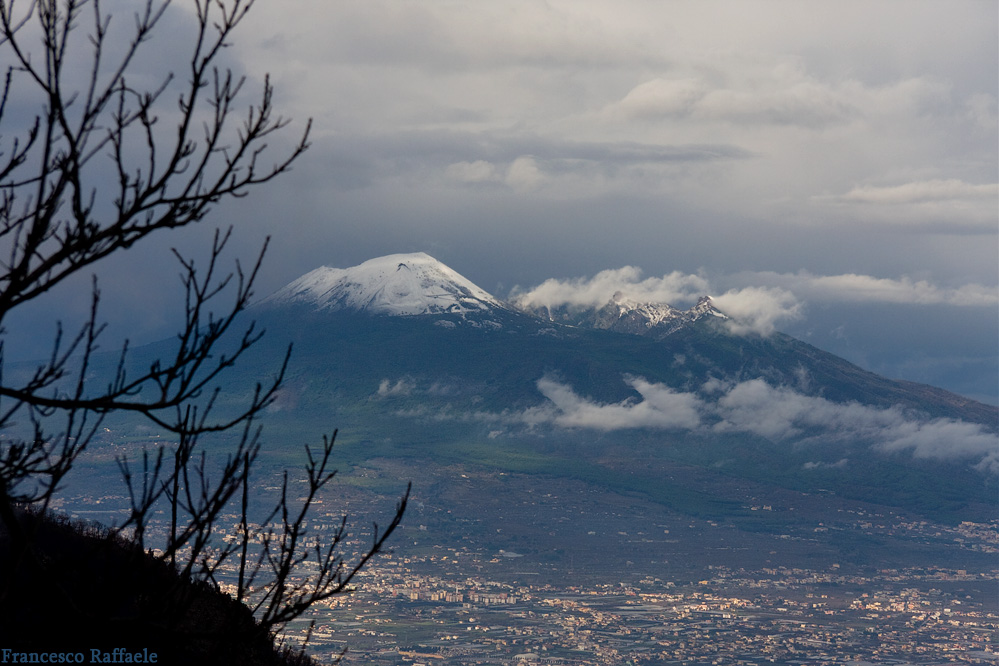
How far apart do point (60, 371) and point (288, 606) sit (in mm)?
2117

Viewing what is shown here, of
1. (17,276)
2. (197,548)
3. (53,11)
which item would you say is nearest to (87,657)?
(197,548)

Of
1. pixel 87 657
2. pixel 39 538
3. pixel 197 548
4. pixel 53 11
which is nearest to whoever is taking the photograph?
pixel 87 657

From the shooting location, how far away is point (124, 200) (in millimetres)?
6059

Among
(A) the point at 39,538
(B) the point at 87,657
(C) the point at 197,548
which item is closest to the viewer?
(B) the point at 87,657

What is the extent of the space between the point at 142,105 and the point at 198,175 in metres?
0.66

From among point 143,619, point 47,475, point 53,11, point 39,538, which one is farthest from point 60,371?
point 39,538

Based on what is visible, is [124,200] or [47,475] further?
[47,475]

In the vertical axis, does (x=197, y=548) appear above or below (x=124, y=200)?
below

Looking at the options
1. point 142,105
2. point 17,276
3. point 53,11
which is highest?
point 53,11

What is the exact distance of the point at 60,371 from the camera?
20.6ft

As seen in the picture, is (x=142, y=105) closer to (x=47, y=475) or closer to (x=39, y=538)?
(x=47, y=475)

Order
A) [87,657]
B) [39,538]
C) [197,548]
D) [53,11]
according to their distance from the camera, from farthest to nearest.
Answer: [39,538] → [53,11] → [197,548] → [87,657]

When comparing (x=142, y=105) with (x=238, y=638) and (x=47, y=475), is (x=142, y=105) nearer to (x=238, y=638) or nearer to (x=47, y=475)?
(x=47, y=475)

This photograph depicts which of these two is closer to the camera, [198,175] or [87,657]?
[87,657]
